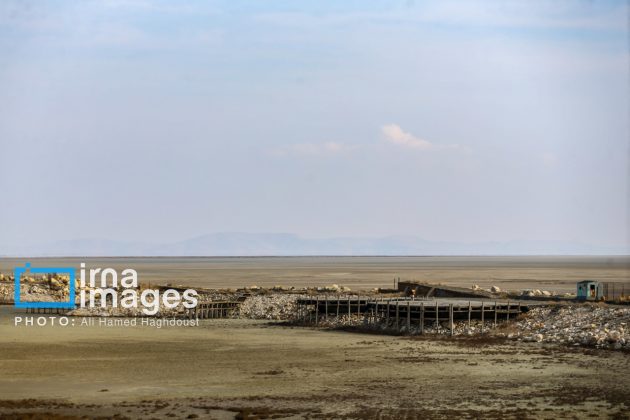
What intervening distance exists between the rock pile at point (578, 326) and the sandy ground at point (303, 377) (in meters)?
1.78

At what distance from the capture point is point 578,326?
55.1 meters

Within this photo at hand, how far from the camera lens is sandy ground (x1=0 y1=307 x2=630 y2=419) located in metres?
34.1

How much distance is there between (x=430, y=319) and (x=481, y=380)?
19.1 m

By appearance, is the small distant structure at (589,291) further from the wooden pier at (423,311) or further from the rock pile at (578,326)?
the rock pile at (578,326)

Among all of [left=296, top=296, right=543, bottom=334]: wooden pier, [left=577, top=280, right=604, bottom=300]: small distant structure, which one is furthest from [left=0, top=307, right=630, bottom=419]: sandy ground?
[left=577, top=280, right=604, bottom=300]: small distant structure

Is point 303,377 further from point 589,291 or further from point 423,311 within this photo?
point 589,291

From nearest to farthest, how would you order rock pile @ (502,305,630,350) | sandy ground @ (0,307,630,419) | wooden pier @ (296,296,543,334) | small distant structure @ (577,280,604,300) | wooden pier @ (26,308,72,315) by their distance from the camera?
sandy ground @ (0,307,630,419) < rock pile @ (502,305,630,350) < wooden pier @ (296,296,543,334) < small distant structure @ (577,280,604,300) < wooden pier @ (26,308,72,315)

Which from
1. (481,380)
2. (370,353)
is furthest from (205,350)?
(481,380)

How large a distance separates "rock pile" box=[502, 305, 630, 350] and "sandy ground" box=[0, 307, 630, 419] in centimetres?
178

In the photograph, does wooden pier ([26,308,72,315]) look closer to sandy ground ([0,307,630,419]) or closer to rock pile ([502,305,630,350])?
sandy ground ([0,307,630,419])

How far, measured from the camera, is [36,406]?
34.2 m

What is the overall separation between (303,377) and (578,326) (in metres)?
20.2

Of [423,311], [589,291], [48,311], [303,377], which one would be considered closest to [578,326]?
[423,311]

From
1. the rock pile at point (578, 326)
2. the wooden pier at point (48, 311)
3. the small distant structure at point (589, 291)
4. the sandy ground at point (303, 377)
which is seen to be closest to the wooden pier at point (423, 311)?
the rock pile at point (578, 326)
